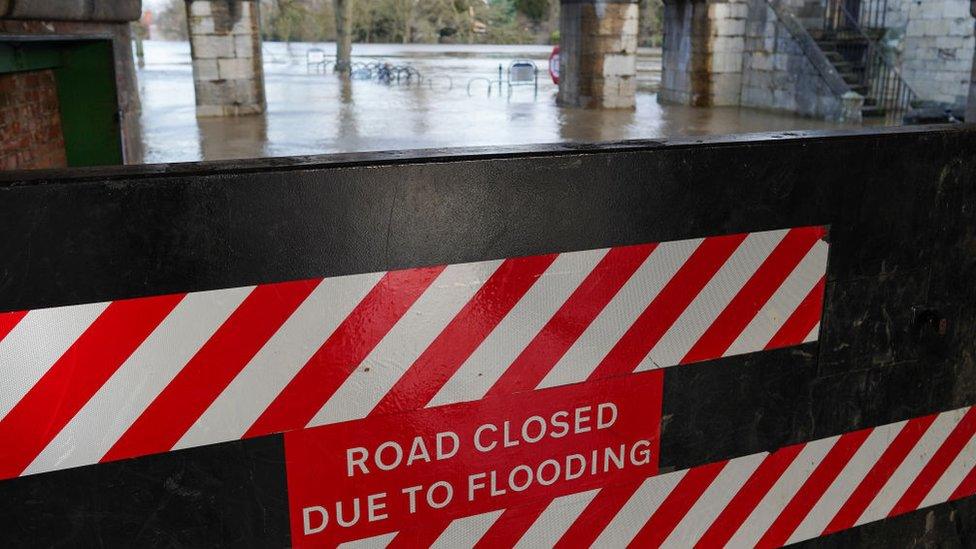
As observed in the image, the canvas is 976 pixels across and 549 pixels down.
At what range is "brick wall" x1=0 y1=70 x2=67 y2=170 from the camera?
4273mm

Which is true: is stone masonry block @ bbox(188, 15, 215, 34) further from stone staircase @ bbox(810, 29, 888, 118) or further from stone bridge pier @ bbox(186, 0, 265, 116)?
stone staircase @ bbox(810, 29, 888, 118)

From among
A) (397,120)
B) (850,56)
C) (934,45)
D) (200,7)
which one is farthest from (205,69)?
(934,45)

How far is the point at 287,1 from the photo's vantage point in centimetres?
3133

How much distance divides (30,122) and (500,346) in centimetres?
371

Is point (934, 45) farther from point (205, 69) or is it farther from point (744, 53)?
point (205, 69)

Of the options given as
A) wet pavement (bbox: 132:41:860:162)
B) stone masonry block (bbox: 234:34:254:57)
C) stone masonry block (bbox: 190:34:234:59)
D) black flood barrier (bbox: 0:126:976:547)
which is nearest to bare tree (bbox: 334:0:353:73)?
wet pavement (bbox: 132:41:860:162)

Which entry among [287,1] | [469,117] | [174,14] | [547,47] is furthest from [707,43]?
[174,14]

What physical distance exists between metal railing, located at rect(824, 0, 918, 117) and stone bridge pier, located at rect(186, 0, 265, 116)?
11.5 m

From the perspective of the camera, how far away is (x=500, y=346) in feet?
5.88

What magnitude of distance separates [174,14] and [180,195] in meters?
66.1

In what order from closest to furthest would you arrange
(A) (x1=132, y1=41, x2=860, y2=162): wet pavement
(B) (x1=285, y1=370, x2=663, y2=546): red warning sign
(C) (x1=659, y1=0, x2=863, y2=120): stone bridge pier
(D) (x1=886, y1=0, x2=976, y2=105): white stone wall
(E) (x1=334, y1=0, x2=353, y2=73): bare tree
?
(B) (x1=285, y1=370, x2=663, y2=546): red warning sign < (A) (x1=132, y1=41, x2=860, y2=162): wet pavement < (D) (x1=886, y1=0, x2=976, y2=105): white stone wall < (C) (x1=659, y1=0, x2=863, y2=120): stone bridge pier < (E) (x1=334, y1=0, x2=353, y2=73): bare tree

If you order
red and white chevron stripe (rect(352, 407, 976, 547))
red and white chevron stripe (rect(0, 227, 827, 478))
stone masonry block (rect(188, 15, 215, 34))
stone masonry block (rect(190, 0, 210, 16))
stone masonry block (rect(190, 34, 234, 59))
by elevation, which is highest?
stone masonry block (rect(190, 0, 210, 16))

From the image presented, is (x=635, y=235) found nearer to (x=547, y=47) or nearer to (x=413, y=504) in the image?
(x=413, y=504)

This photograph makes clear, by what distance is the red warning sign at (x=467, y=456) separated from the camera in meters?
1.72
